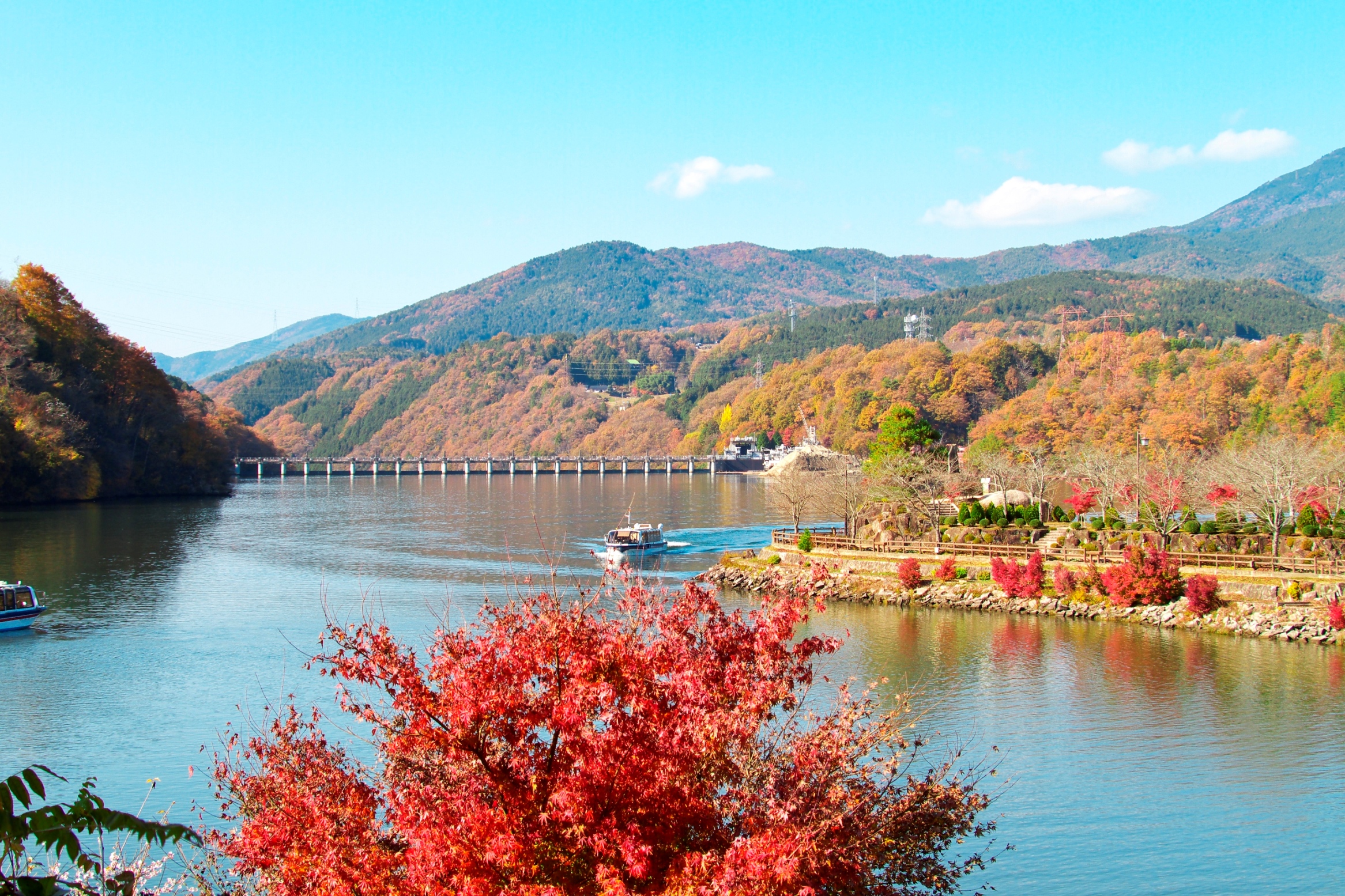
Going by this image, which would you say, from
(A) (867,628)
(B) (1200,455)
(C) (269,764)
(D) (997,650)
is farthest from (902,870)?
(B) (1200,455)

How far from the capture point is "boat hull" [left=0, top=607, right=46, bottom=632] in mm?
30766

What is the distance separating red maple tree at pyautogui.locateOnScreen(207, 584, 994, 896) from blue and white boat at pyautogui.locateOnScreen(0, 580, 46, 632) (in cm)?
2601

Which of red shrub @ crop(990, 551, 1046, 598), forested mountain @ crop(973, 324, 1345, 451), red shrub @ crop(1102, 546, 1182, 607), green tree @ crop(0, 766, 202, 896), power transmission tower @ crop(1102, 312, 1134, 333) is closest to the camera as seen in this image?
green tree @ crop(0, 766, 202, 896)

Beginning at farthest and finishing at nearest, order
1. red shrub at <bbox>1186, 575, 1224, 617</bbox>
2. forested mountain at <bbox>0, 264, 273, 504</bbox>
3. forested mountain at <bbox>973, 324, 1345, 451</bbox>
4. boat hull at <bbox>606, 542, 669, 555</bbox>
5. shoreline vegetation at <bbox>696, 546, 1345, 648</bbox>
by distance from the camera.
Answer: forested mountain at <bbox>973, 324, 1345, 451</bbox> < forested mountain at <bbox>0, 264, 273, 504</bbox> < boat hull at <bbox>606, 542, 669, 555</bbox> < red shrub at <bbox>1186, 575, 1224, 617</bbox> < shoreline vegetation at <bbox>696, 546, 1345, 648</bbox>

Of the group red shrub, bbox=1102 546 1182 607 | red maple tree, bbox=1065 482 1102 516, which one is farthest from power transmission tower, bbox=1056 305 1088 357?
red shrub, bbox=1102 546 1182 607

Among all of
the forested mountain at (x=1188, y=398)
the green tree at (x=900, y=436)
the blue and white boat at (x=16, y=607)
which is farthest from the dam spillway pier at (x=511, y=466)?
the blue and white boat at (x=16, y=607)

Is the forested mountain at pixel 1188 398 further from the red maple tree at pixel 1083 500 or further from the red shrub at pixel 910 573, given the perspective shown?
the red shrub at pixel 910 573

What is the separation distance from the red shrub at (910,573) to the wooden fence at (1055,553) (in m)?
2.80

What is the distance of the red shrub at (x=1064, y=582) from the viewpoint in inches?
1348

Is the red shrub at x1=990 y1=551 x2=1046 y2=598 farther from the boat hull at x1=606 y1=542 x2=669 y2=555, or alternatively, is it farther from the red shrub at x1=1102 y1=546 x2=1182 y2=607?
the boat hull at x1=606 y1=542 x2=669 y2=555

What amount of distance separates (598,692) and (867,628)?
83.1 ft

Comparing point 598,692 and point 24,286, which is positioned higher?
point 24,286

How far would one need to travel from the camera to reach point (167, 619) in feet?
112

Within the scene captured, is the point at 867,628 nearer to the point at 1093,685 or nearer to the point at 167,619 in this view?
the point at 1093,685
